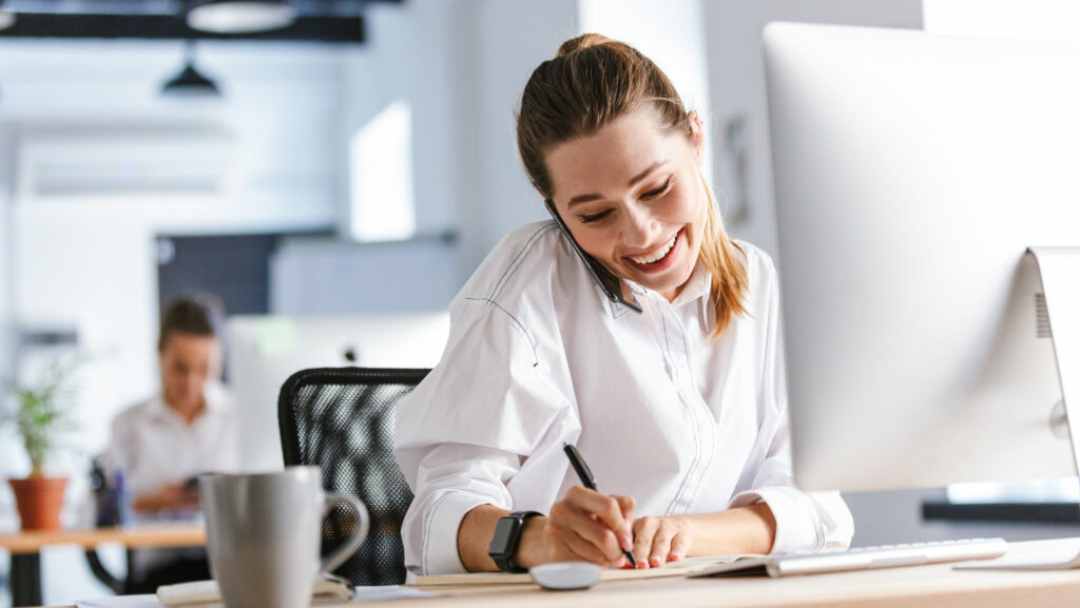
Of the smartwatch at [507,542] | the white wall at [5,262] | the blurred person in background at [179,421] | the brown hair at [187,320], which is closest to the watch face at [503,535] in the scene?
the smartwatch at [507,542]

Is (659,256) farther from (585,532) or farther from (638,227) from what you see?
(585,532)

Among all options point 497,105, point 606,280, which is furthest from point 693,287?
point 497,105

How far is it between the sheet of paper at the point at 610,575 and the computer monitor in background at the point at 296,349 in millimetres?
1655

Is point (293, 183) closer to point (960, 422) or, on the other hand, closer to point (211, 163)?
point (211, 163)

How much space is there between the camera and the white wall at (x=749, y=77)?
11.3ft

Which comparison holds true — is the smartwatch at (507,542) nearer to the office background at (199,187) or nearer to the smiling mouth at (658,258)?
the smiling mouth at (658,258)

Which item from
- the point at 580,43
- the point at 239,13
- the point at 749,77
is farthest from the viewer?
the point at 239,13

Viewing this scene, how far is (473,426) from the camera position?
150 cm

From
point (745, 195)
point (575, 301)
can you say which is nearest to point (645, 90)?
point (575, 301)

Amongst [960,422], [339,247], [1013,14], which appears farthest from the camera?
[339,247]

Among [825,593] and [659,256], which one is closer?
[825,593]

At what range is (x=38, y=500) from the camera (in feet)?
12.8

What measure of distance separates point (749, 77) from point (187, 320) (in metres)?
2.01

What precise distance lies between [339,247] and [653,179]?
5.09 meters
